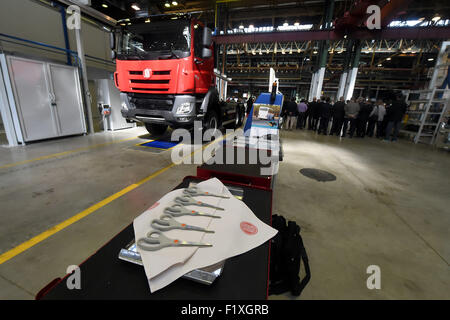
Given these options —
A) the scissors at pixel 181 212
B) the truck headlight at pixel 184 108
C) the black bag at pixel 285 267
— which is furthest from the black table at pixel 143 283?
the truck headlight at pixel 184 108

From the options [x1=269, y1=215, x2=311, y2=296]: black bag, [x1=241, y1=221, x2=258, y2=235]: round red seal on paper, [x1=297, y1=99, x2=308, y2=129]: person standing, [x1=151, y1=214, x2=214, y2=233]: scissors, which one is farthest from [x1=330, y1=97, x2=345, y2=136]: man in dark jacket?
[x1=151, y1=214, x2=214, y2=233]: scissors

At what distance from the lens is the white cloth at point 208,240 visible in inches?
29.2

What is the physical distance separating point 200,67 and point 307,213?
13.6 ft

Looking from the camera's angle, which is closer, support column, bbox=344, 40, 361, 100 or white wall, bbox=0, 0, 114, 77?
white wall, bbox=0, 0, 114, 77

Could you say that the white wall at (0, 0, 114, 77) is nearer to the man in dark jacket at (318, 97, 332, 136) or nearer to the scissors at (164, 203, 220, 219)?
the scissors at (164, 203, 220, 219)

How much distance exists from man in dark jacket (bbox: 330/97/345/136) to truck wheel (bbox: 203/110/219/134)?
5.86 meters

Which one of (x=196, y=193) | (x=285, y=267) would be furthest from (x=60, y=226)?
(x=285, y=267)

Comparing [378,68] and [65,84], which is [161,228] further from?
[378,68]

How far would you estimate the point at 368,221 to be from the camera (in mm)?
2486

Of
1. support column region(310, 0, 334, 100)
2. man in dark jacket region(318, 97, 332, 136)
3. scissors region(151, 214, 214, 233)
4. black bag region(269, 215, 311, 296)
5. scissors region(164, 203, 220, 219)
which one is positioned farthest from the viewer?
support column region(310, 0, 334, 100)

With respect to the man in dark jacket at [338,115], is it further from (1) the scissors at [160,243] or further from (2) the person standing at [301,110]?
(1) the scissors at [160,243]

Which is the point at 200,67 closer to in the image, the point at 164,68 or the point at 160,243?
the point at 164,68

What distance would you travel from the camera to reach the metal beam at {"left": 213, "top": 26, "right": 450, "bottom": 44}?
7.75m
